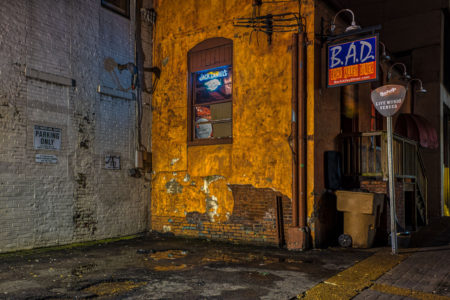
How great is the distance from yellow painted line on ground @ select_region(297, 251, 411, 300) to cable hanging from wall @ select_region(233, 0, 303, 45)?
4679 millimetres

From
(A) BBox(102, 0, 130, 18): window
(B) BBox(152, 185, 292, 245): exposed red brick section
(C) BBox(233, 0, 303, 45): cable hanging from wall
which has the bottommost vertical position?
(B) BBox(152, 185, 292, 245): exposed red brick section

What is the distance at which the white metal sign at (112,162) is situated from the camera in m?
8.67

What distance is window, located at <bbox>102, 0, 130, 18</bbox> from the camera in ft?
29.2

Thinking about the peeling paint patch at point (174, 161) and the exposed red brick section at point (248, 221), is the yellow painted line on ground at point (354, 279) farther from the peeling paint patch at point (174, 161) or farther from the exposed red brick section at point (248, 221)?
the peeling paint patch at point (174, 161)

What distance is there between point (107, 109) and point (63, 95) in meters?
1.13

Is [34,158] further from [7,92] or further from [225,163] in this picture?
[225,163]

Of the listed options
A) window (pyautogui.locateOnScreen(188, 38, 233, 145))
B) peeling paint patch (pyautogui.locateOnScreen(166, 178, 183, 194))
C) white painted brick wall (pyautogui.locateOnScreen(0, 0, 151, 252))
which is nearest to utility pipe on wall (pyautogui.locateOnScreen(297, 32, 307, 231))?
window (pyautogui.locateOnScreen(188, 38, 233, 145))

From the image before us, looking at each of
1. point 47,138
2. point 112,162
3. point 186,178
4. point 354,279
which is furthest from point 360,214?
point 47,138

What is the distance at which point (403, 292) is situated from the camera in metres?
4.51

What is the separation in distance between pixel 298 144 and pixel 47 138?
508cm

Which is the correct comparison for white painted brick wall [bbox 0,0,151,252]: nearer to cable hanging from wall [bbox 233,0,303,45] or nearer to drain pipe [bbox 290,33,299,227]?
cable hanging from wall [bbox 233,0,303,45]

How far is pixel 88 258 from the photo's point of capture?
6613mm

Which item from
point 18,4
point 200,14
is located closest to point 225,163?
point 200,14

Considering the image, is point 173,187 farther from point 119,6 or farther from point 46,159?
point 119,6
